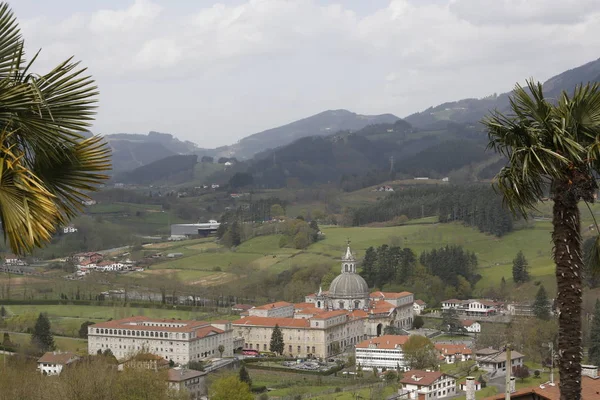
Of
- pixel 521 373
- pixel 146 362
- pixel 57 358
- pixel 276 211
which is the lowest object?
pixel 521 373

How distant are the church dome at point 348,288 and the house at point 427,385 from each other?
35.7m

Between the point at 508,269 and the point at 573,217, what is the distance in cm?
9983

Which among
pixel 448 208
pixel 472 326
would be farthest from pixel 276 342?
pixel 448 208

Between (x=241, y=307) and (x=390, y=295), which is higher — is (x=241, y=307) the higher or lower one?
the lower one

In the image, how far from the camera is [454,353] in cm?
7288

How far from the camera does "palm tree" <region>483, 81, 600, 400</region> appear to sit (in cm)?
1062

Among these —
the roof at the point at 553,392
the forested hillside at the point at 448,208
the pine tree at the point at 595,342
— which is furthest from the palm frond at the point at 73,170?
the forested hillside at the point at 448,208

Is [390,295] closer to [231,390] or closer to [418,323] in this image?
[418,323]

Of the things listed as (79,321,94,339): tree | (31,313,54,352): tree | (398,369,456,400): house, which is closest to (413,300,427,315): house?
(79,321,94,339): tree

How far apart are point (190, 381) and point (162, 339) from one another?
14757mm

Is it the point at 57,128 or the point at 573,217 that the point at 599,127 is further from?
the point at 57,128

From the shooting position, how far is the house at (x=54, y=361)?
214ft

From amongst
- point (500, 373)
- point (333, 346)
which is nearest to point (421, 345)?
point (500, 373)

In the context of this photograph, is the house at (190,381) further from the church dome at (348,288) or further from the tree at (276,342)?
the church dome at (348,288)
